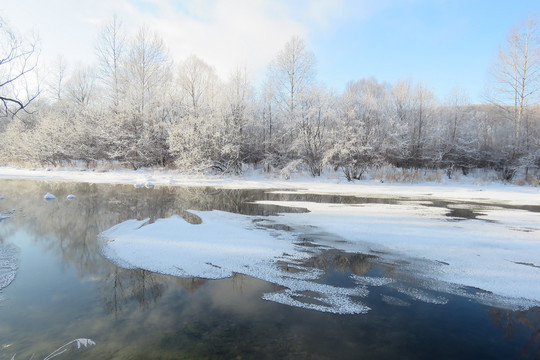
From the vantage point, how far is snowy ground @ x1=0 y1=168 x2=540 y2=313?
4355mm

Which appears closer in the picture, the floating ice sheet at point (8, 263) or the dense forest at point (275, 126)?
the floating ice sheet at point (8, 263)

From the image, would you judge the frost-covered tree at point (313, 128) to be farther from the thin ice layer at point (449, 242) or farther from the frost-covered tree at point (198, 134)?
the thin ice layer at point (449, 242)

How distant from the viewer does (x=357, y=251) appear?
6082 millimetres

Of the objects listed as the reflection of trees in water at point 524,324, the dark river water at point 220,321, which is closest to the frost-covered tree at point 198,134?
the dark river water at point 220,321

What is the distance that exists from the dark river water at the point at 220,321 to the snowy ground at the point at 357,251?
0.79 feet

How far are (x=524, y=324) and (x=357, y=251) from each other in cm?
283

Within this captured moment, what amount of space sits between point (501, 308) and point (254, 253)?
386 centimetres

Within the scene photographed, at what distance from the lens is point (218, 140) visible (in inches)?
940

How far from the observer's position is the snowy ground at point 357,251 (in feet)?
14.3

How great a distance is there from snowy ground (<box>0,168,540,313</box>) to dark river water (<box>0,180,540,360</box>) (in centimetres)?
24

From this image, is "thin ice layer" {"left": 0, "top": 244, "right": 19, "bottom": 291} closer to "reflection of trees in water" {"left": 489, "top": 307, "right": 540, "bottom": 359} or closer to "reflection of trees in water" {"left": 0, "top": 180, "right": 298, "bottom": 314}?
"reflection of trees in water" {"left": 0, "top": 180, "right": 298, "bottom": 314}

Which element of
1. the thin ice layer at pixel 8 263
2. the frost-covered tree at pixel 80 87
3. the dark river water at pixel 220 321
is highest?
the frost-covered tree at pixel 80 87

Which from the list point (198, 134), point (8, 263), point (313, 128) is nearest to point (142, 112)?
point (198, 134)

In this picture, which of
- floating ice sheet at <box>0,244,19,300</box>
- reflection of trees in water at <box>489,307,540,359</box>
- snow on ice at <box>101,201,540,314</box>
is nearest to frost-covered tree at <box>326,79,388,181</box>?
snow on ice at <box>101,201,540,314</box>
